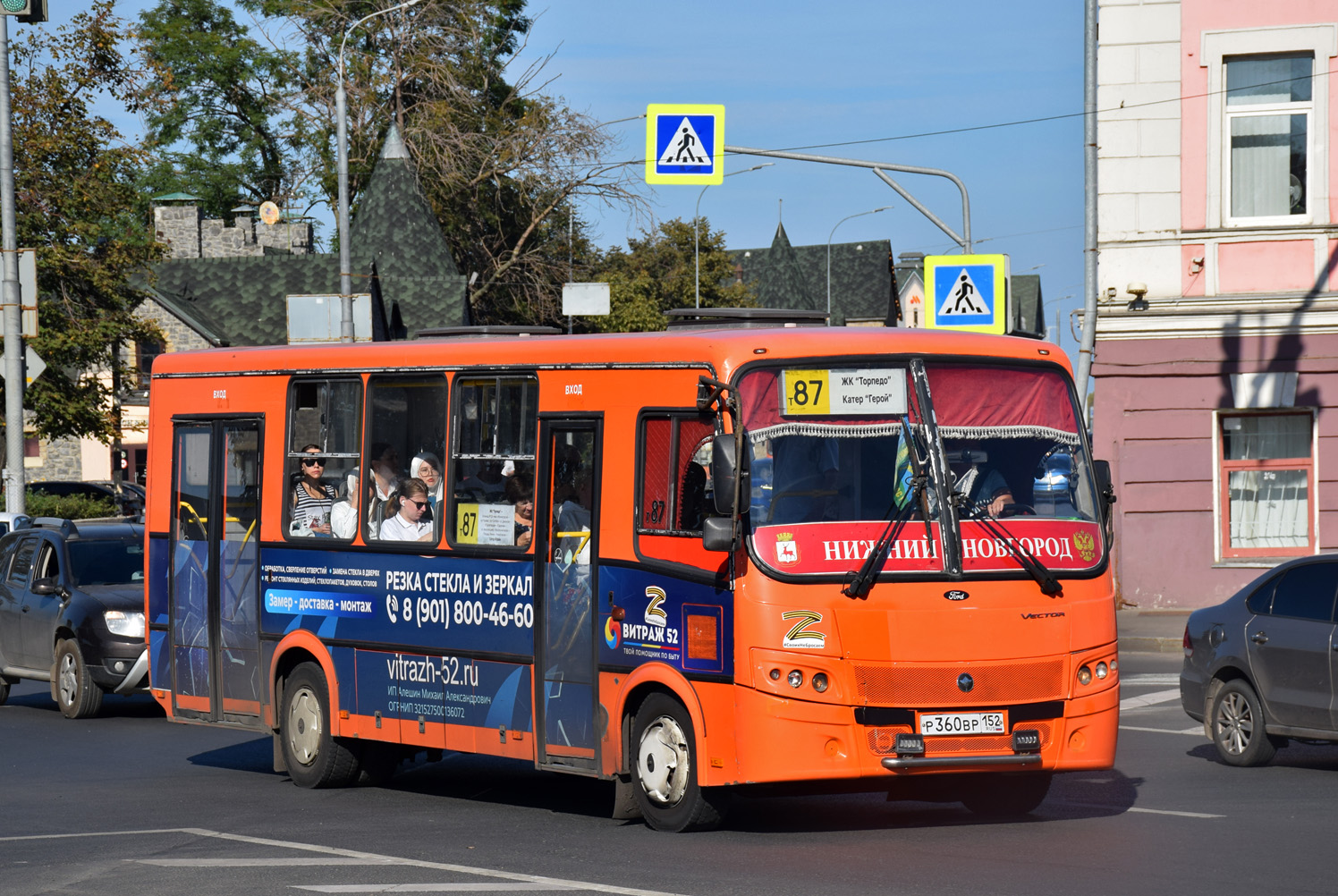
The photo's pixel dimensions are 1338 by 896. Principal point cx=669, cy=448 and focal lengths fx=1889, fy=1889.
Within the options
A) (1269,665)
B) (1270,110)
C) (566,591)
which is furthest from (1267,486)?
(566,591)

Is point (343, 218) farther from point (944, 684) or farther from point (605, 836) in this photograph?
point (944, 684)

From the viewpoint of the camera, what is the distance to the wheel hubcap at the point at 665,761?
9875 mm

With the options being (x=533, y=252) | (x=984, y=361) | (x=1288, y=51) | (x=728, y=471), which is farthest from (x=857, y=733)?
(x=533, y=252)

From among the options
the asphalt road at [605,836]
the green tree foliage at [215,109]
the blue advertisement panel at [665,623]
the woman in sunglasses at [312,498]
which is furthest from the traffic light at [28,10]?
the green tree foliage at [215,109]

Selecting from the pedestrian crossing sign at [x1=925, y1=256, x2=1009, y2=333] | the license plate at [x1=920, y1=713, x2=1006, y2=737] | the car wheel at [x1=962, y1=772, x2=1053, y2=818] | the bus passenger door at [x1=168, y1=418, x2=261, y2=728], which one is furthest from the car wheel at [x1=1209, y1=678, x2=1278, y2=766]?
the pedestrian crossing sign at [x1=925, y1=256, x2=1009, y2=333]

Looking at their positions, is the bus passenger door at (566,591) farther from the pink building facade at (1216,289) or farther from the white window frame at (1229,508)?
the white window frame at (1229,508)

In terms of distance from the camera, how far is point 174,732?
16.4m

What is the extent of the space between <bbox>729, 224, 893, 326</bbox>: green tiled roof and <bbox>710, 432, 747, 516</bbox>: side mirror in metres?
108

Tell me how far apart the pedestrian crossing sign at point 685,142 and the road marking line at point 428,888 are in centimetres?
1697

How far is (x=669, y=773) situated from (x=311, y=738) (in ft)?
11.9

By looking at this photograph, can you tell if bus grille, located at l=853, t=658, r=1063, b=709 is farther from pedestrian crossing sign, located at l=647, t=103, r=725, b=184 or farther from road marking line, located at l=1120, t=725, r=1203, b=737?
pedestrian crossing sign, located at l=647, t=103, r=725, b=184

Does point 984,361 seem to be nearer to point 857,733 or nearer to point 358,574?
point 857,733

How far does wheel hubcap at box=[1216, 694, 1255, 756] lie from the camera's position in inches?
509

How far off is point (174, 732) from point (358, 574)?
5.09 meters
